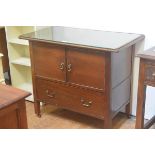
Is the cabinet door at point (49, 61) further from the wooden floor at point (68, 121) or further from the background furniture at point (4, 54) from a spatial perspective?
the background furniture at point (4, 54)

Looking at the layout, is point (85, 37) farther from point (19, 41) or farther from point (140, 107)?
point (19, 41)

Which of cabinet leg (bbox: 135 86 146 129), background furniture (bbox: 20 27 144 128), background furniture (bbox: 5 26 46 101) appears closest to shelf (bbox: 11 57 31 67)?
background furniture (bbox: 5 26 46 101)

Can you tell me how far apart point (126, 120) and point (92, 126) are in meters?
0.33

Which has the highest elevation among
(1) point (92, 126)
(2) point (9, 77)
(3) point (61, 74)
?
(3) point (61, 74)

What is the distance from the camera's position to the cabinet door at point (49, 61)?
6.75ft

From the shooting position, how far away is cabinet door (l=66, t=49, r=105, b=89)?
1.88 metres

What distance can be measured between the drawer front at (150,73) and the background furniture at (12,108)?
0.83 meters

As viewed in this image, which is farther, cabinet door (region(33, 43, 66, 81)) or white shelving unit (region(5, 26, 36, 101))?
white shelving unit (region(5, 26, 36, 101))

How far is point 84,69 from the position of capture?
1962mm

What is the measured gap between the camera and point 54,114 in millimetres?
2477

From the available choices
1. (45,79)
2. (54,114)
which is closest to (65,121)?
(54,114)

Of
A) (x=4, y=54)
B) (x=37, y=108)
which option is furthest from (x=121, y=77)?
(x=4, y=54)

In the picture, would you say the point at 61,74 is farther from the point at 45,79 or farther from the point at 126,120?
the point at 126,120

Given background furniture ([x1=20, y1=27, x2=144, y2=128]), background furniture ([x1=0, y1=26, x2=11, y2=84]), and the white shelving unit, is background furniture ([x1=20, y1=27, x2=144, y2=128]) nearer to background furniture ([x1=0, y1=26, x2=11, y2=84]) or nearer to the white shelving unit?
the white shelving unit
